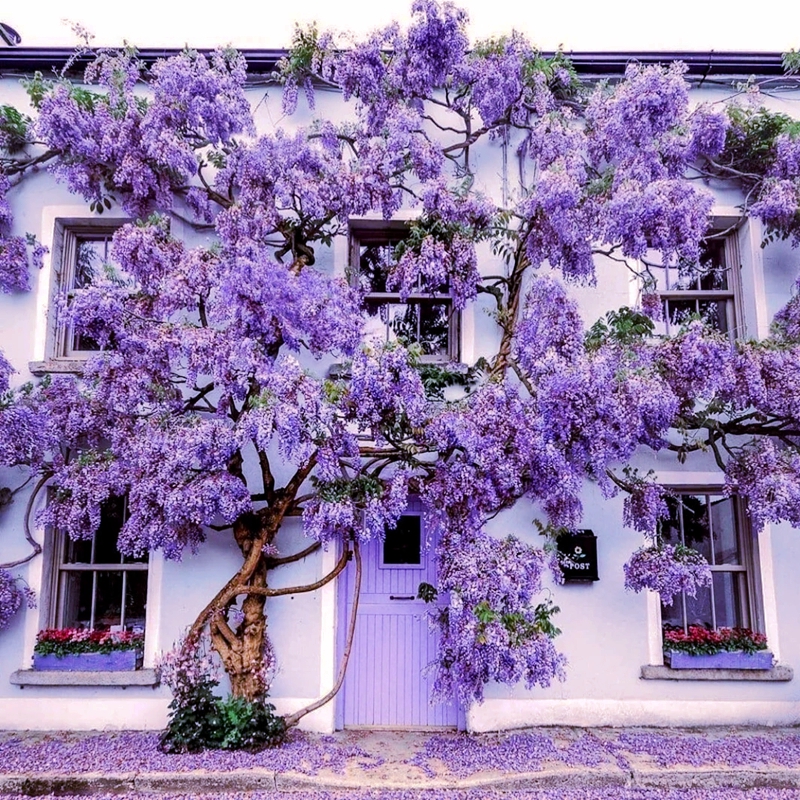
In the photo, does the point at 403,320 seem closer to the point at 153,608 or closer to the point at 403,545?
the point at 403,545

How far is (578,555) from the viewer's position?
5.64m

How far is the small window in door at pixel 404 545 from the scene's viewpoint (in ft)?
19.2

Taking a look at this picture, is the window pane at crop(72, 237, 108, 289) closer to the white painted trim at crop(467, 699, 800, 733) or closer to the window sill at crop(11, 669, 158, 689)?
the window sill at crop(11, 669, 158, 689)

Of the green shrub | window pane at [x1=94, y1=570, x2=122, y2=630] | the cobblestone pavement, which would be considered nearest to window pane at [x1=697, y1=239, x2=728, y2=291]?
the cobblestone pavement

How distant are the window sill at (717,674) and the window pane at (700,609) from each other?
44cm

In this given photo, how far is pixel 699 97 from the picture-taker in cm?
641

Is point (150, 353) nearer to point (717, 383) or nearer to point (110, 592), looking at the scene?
point (110, 592)

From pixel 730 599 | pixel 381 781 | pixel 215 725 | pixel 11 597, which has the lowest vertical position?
pixel 381 781

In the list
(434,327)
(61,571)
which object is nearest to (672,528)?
(434,327)

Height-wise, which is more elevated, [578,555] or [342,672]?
[578,555]

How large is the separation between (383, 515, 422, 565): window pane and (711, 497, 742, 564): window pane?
2654mm

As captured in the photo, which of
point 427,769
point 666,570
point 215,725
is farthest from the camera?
point 666,570

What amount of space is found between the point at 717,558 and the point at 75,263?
21.4 feet

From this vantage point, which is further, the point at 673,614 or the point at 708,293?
the point at 708,293
